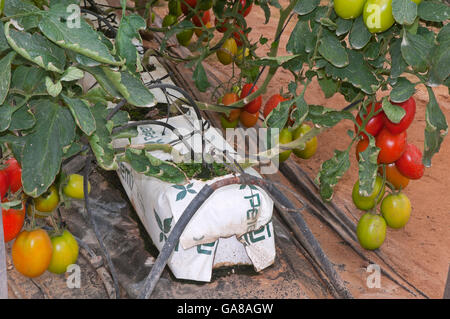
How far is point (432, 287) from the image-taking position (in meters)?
1.98

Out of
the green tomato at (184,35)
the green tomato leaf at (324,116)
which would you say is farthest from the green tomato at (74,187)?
the green tomato at (184,35)

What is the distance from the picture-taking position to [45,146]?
121cm

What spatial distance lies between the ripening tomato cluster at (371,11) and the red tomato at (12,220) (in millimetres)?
976

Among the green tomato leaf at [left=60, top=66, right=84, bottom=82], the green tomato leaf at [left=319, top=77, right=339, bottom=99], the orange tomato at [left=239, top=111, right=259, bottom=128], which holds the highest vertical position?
the green tomato leaf at [left=60, top=66, right=84, bottom=82]

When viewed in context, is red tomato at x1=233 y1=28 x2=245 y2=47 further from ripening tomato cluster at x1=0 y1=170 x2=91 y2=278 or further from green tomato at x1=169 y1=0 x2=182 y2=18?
ripening tomato cluster at x1=0 y1=170 x2=91 y2=278

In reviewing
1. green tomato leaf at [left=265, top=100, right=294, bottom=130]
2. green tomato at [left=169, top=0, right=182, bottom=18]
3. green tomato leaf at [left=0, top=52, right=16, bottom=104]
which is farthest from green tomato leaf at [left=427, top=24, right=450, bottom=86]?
green tomato at [left=169, top=0, right=182, bottom=18]

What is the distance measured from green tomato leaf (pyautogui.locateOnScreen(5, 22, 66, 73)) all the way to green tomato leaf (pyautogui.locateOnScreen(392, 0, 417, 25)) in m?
0.74

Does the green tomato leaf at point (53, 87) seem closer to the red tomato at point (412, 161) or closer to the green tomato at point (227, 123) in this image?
the red tomato at point (412, 161)

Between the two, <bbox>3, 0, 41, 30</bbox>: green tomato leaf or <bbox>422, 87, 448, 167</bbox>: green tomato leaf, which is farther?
<bbox>422, 87, 448, 167</bbox>: green tomato leaf

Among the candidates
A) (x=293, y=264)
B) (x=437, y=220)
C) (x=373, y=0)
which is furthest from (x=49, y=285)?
(x=437, y=220)

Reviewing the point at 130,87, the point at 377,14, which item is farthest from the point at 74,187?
the point at 377,14

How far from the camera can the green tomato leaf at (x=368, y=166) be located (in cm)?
158

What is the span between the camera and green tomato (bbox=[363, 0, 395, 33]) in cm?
120

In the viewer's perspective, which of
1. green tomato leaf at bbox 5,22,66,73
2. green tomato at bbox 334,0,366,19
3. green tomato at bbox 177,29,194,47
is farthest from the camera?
green tomato at bbox 177,29,194,47
